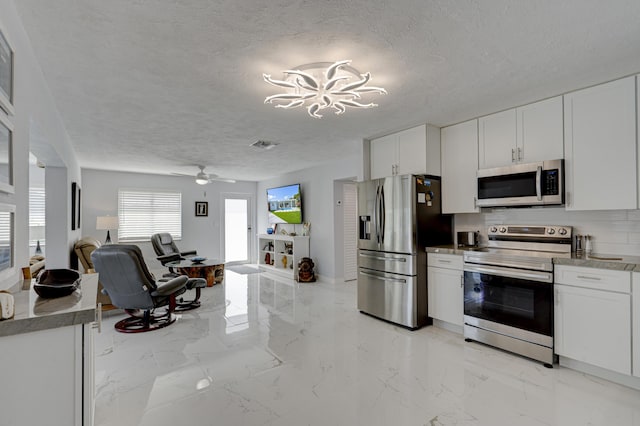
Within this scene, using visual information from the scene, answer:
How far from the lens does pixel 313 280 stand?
6.45 metres

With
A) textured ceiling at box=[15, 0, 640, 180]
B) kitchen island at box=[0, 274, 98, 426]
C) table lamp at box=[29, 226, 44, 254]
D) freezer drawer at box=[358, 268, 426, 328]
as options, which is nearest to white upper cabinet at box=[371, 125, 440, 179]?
textured ceiling at box=[15, 0, 640, 180]

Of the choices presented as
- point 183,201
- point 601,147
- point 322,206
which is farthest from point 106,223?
point 601,147

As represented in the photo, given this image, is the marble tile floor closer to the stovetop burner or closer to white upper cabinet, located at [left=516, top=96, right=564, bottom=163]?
the stovetop burner

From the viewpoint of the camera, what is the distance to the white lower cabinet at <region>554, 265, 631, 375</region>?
2.38 m

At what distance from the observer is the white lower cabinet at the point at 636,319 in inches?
91.0

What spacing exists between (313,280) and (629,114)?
204 inches

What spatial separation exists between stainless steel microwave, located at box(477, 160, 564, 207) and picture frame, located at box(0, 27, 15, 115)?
3.73 metres

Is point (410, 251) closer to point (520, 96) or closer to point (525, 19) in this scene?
point (520, 96)

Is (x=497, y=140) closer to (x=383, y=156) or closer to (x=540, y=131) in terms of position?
(x=540, y=131)

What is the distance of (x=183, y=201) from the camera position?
7859 mm

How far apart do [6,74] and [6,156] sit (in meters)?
0.39

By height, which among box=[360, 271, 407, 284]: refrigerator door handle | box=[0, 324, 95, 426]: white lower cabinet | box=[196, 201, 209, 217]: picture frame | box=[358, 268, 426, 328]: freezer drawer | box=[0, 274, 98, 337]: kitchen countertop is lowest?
box=[358, 268, 426, 328]: freezer drawer

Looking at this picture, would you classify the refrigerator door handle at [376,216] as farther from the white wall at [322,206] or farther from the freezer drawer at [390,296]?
the white wall at [322,206]

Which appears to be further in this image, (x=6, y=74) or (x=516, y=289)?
(x=516, y=289)
